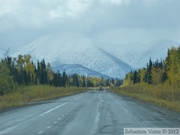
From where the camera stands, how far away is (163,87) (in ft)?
172

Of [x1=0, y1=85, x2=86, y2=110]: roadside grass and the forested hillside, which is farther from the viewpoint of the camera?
[x1=0, y1=85, x2=86, y2=110]: roadside grass

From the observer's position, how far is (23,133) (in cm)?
1692

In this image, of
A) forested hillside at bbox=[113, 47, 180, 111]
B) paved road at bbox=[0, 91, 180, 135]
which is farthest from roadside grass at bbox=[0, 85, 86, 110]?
forested hillside at bbox=[113, 47, 180, 111]

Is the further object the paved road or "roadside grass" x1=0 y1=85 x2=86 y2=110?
"roadside grass" x1=0 y1=85 x2=86 y2=110

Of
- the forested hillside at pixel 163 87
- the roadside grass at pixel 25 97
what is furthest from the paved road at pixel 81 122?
the roadside grass at pixel 25 97

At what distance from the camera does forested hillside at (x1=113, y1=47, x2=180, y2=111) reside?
1665 inches

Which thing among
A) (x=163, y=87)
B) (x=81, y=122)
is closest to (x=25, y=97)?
(x=163, y=87)

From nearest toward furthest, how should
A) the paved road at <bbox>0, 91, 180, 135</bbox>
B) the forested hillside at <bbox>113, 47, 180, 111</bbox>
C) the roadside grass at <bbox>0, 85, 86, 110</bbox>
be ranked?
1. the paved road at <bbox>0, 91, 180, 135</bbox>
2. the forested hillside at <bbox>113, 47, 180, 111</bbox>
3. the roadside grass at <bbox>0, 85, 86, 110</bbox>

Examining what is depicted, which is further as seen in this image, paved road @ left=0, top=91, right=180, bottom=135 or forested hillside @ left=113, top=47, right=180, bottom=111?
forested hillside @ left=113, top=47, right=180, bottom=111

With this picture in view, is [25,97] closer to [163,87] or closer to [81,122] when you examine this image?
[163,87]

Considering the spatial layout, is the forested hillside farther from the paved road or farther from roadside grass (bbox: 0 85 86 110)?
roadside grass (bbox: 0 85 86 110)

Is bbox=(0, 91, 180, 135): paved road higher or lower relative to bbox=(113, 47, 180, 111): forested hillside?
lower

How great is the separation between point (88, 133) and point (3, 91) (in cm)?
7964

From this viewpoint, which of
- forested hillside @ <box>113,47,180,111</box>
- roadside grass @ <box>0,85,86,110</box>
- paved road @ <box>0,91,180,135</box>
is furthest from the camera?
roadside grass @ <box>0,85,86,110</box>
